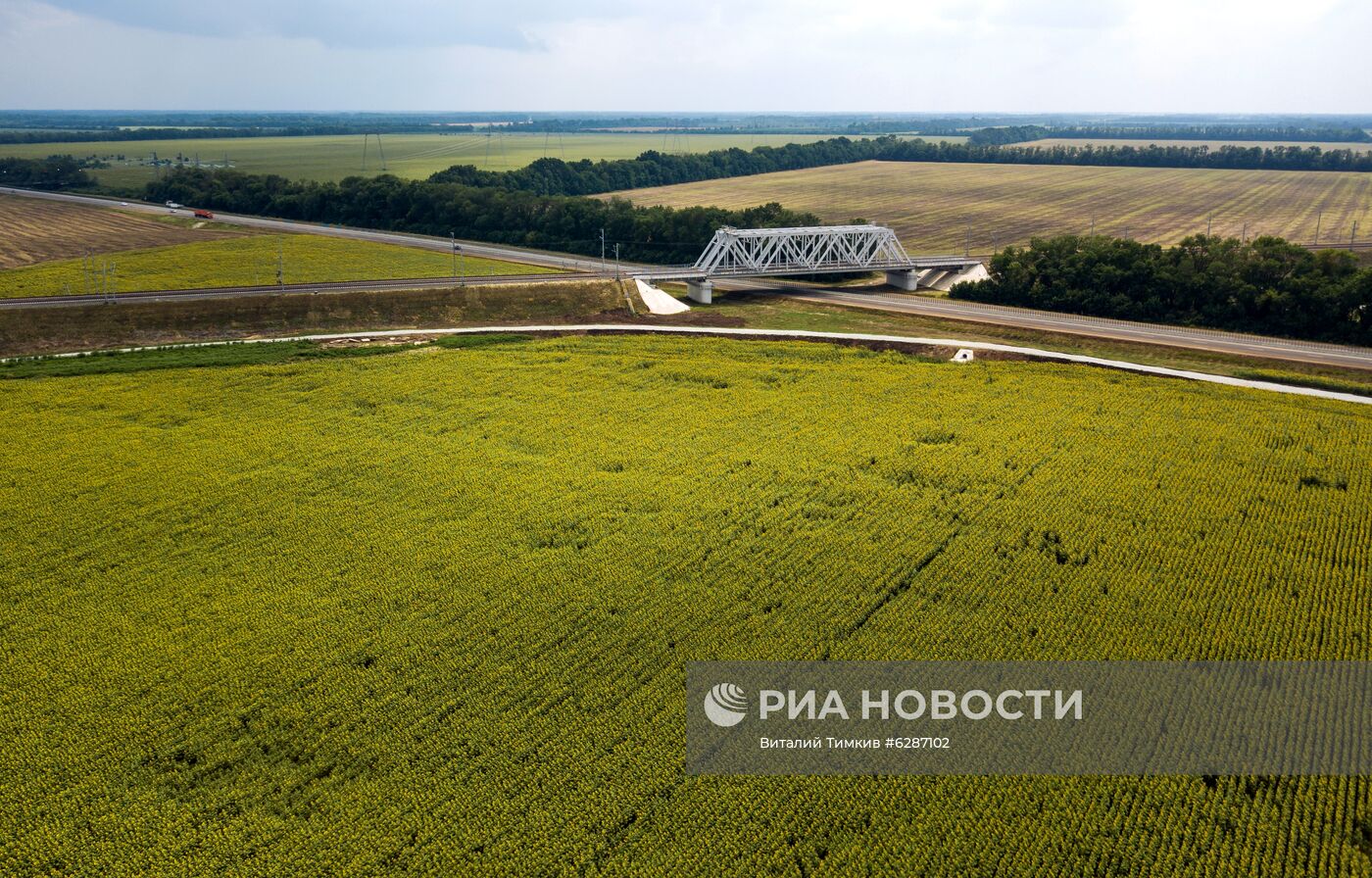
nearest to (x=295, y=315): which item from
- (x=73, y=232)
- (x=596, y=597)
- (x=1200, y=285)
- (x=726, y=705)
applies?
(x=596, y=597)

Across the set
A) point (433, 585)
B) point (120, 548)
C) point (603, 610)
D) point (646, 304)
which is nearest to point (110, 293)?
point (646, 304)

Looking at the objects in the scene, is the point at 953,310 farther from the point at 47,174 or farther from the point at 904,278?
the point at 47,174

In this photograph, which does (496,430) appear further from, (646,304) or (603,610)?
(646,304)

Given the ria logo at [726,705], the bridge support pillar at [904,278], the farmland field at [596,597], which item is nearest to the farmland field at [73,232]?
the farmland field at [596,597]

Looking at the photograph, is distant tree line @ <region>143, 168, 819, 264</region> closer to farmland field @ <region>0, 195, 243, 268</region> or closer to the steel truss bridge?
the steel truss bridge

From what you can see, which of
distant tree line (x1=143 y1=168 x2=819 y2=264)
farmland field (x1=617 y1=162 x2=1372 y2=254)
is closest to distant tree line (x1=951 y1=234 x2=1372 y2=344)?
farmland field (x1=617 y1=162 x2=1372 y2=254)
